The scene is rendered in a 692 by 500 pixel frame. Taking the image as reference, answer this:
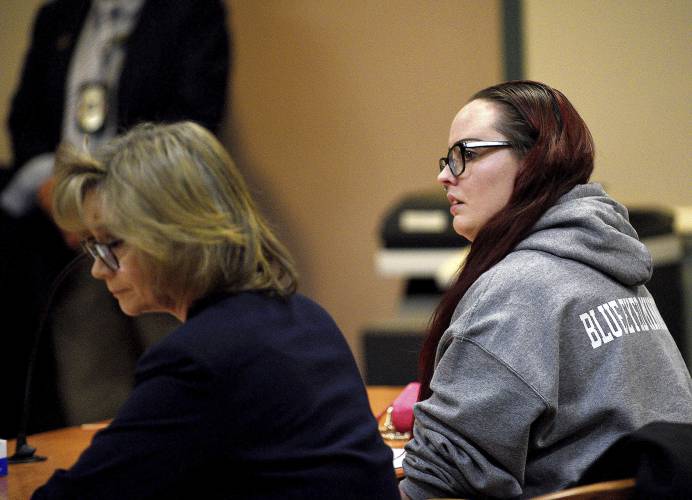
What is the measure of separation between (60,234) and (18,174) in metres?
0.29

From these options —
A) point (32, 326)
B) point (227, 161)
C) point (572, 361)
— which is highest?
Answer: point (227, 161)

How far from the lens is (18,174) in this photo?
13.4ft

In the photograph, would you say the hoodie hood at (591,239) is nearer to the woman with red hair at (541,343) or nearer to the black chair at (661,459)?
the woman with red hair at (541,343)

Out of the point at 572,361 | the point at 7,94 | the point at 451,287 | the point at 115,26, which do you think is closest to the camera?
the point at 572,361

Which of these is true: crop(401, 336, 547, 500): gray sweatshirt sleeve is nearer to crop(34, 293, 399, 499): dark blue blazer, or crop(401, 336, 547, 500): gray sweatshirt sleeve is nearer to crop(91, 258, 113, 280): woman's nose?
crop(34, 293, 399, 499): dark blue blazer

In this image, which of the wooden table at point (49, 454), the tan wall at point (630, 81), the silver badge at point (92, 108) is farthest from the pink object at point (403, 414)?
the tan wall at point (630, 81)

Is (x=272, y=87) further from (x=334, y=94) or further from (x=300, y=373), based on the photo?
(x=300, y=373)

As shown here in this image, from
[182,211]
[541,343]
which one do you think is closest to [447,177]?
[541,343]

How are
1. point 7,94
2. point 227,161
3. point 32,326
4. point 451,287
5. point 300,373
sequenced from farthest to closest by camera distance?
point 7,94
point 32,326
point 451,287
point 227,161
point 300,373

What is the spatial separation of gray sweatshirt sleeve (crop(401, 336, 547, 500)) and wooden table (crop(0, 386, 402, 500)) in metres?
0.71

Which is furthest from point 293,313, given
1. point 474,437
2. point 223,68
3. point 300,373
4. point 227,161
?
point 223,68

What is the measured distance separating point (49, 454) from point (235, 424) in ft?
2.94

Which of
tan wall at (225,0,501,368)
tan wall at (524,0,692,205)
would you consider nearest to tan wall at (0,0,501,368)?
tan wall at (225,0,501,368)

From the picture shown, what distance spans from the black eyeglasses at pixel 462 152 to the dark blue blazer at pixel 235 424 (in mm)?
619
